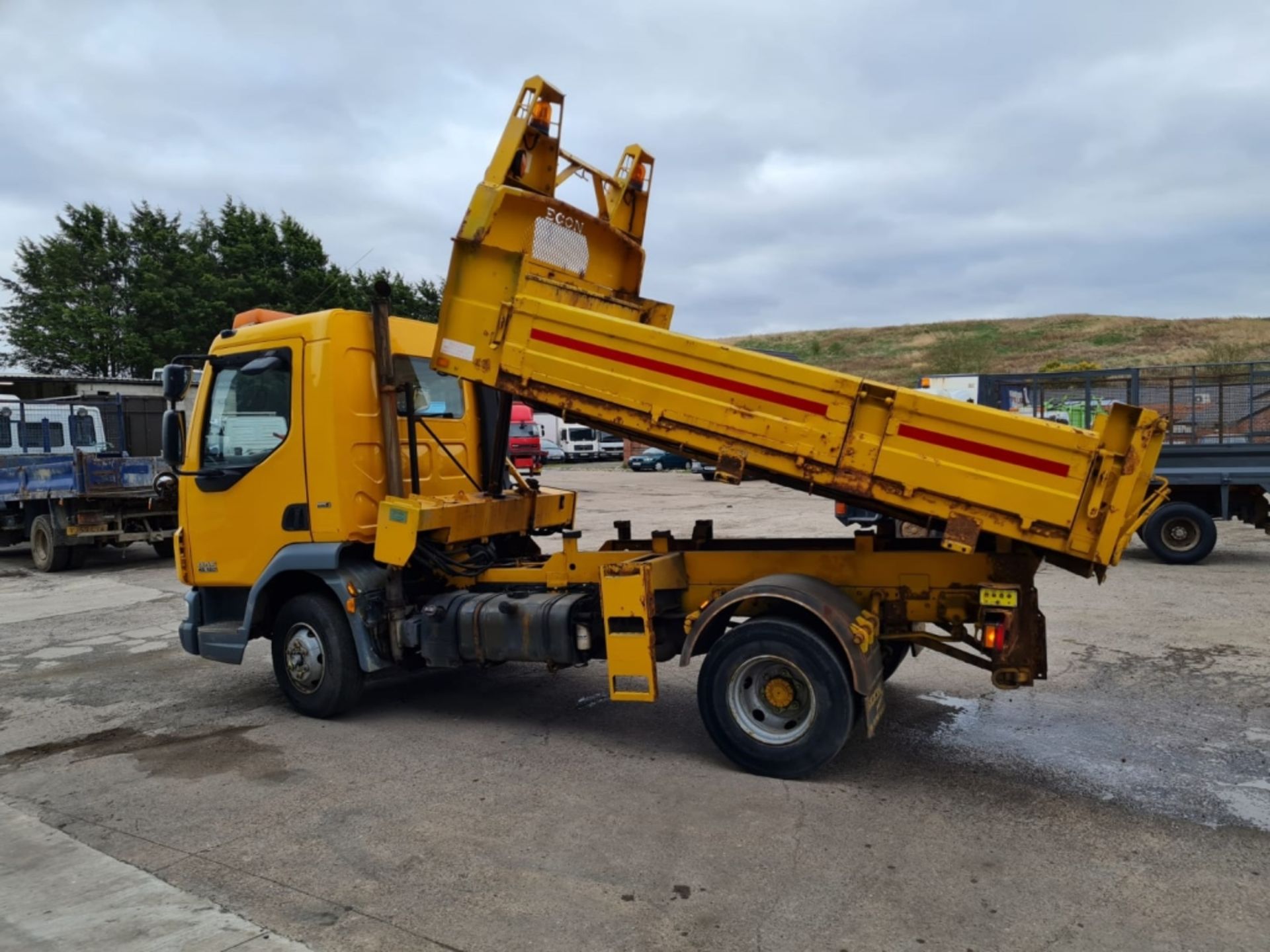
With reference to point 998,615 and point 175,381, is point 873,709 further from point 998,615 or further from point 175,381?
point 175,381

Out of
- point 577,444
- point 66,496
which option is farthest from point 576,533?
point 577,444

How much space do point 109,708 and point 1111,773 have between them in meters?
6.57

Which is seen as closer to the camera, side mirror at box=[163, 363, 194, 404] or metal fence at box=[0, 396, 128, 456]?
side mirror at box=[163, 363, 194, 404]

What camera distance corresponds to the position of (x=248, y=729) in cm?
604

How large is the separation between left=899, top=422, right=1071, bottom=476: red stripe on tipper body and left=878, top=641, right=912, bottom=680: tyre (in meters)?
1.49

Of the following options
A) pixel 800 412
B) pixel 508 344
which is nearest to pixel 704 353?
pixel 800 412

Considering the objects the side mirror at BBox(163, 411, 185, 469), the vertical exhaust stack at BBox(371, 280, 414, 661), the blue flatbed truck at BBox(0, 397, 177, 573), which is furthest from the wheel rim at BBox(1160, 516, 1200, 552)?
the blue flatbed truck at BBox(0, 397, 177, 573)

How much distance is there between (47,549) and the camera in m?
14.1

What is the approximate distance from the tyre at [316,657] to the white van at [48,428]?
11202 millimetres

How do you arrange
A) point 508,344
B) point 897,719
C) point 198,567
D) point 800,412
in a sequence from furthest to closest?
1. point 198,567
2. point 897,719
3. point 508,344
4. point 800,412

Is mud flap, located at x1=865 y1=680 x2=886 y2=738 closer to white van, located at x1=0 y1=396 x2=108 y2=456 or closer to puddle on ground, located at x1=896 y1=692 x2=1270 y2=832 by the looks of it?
puddle on ground, located at x1=896 y1=692 x2=1270 y2=832

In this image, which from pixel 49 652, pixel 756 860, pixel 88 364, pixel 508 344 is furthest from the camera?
pixel 88 364

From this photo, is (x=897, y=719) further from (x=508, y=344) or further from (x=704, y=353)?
(x=508, y=344)

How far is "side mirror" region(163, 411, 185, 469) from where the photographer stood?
242 inches
